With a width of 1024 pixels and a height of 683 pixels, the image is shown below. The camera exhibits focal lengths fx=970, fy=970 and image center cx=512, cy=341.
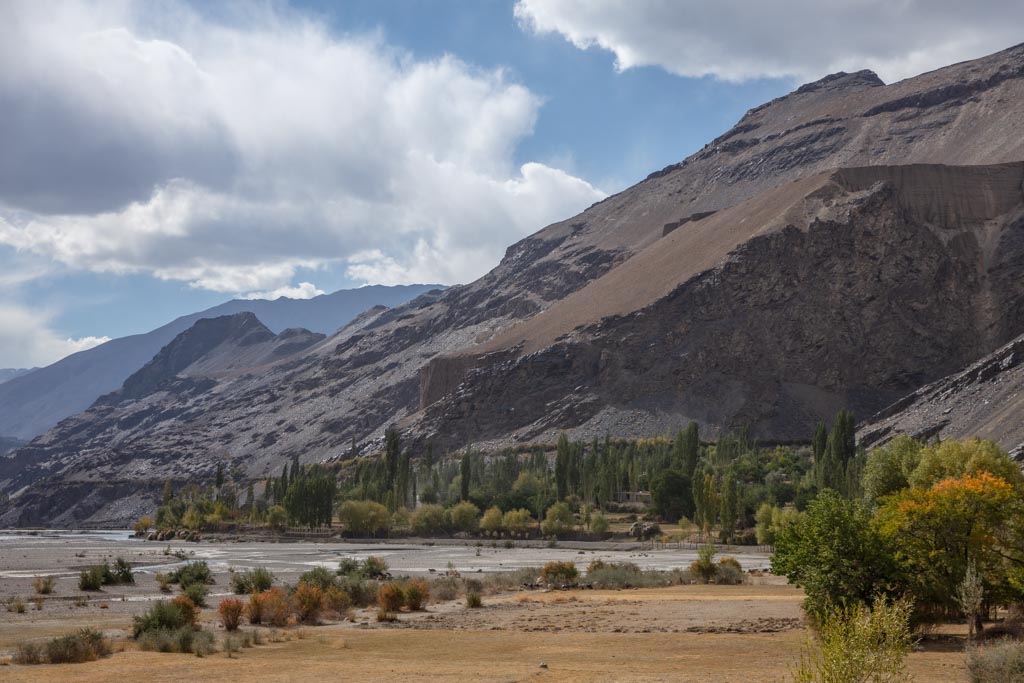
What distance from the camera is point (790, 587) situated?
43.8 m

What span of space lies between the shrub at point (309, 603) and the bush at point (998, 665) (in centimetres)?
2283

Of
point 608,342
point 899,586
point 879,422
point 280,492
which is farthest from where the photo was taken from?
point 608,342

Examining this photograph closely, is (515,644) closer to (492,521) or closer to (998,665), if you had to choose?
(998,665)

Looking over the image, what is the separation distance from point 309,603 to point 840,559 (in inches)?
740

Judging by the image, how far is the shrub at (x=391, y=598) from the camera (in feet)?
123

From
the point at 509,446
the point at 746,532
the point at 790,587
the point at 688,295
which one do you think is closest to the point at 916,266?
the point at 688,295

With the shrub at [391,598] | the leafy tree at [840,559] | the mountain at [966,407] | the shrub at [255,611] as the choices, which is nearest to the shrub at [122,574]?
the shrub at [391,598]

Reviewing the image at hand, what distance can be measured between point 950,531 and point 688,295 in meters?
157

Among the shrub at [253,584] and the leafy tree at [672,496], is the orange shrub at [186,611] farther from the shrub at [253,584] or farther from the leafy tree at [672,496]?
the leafy tree at [672,496]

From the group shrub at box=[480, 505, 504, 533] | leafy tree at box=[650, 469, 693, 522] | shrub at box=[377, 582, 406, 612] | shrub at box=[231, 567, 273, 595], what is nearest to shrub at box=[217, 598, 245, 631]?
shrub at box=[377, 582, 406, 612]

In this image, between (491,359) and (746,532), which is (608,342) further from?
(746,532)

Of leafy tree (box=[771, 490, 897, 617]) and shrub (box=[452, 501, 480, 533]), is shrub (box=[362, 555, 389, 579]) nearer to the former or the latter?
leafy tree (box=[771, 490, 897, 617])

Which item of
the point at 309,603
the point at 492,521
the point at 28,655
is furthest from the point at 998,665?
the point at 492,521

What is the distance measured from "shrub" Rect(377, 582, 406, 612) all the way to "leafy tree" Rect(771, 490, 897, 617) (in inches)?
659
